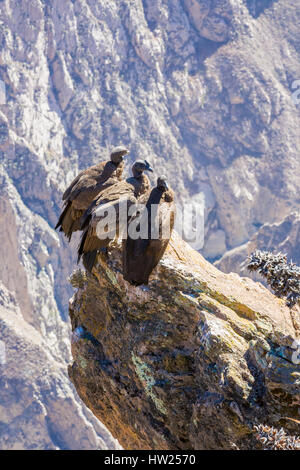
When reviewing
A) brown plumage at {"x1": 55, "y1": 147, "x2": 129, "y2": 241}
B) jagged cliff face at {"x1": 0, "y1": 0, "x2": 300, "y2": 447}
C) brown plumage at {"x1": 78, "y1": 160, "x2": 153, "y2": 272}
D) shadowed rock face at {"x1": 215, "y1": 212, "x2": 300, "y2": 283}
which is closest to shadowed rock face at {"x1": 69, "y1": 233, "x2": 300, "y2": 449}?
brown plumage at {"x1": 78, "y1": 160, "x2": 153, "y2": 272}

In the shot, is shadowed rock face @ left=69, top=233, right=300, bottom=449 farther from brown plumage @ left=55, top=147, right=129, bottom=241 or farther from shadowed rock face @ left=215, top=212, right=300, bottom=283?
shadowed rock face @ left=215, top=212, right=300, bottom=283

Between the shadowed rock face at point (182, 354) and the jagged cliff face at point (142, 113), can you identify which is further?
the jagged cliff face at point (142, 113)

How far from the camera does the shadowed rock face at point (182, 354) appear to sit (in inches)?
369

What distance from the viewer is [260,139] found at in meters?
118

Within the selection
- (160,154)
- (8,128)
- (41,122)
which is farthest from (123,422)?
(160,154)

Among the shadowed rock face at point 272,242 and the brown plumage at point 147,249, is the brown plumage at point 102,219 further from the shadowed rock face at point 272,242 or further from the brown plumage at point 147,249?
the shadowed rock face at point 272,242

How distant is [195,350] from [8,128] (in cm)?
8404

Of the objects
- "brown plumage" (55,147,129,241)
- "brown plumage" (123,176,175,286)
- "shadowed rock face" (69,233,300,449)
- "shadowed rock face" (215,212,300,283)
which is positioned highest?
"brown plumage" (55,147,129,241)

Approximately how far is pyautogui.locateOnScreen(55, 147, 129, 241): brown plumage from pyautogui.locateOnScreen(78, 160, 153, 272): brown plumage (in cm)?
91

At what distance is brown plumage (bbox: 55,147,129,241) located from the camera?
14.3 meters

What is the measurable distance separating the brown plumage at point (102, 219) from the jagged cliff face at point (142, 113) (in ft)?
248

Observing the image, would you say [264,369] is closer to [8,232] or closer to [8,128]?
[8,232]

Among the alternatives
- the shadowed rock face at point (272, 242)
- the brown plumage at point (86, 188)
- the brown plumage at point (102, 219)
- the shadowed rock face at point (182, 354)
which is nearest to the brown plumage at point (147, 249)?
the shadowed rock face at point (182, 354)

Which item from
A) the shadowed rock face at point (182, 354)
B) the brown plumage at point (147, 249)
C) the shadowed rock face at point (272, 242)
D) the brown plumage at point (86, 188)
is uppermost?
the brown plumage at point (86, 188)
